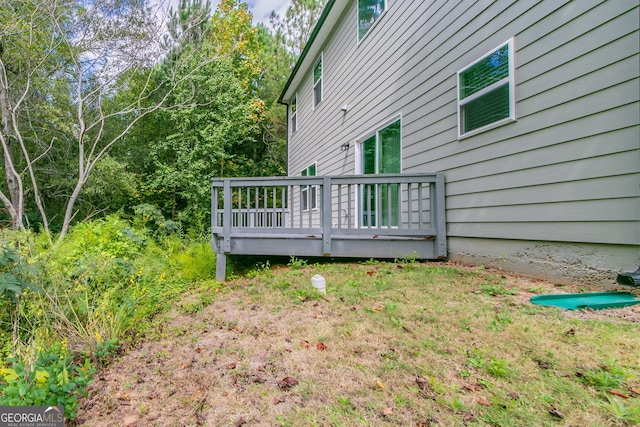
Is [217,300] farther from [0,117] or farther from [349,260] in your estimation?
[0,117]

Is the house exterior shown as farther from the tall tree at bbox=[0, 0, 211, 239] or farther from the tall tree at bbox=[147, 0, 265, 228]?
the tall tree at bbox=[147, 0, 265, 228]

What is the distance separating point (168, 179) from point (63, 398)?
35.7 ft

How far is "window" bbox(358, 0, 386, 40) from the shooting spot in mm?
6188

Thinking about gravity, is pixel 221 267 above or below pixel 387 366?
above

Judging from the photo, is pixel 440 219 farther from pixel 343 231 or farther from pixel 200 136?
pixel 200 136

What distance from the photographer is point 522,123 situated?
3330 millimetres

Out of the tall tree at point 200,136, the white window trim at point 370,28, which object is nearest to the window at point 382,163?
the white window trim at point 370,28

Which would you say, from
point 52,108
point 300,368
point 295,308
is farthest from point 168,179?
point 300,368

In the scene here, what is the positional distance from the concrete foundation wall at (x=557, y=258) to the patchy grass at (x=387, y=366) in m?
0.23

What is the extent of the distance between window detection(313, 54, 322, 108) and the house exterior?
128 inches

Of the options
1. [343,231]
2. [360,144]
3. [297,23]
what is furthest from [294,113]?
[343,231]

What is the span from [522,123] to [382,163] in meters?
2.89

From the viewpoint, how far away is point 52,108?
8.27 metres

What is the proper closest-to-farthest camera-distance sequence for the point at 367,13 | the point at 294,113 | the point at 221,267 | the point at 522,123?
the point at 522,123 < the point at 221,267 < the point at 367,13 < the point at 294,113
